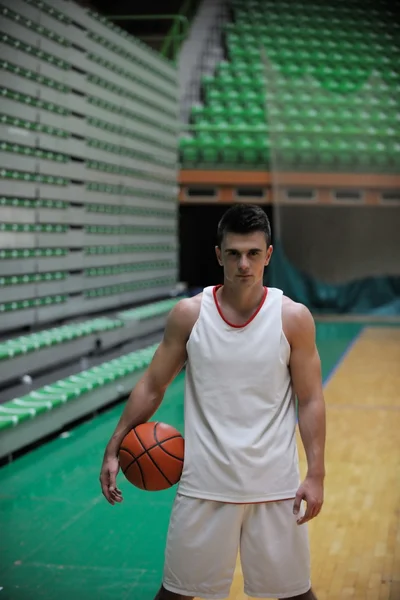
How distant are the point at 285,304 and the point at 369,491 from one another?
8.74ft

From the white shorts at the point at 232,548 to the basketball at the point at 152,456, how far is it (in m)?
0.15

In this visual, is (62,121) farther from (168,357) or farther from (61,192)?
(168,357)

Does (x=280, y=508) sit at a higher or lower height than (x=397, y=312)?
higher

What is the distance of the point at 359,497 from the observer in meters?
4.61

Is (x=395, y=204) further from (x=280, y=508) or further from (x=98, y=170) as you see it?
(x=280, y=508)

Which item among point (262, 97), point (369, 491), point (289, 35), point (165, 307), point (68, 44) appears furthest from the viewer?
point (289, 35)

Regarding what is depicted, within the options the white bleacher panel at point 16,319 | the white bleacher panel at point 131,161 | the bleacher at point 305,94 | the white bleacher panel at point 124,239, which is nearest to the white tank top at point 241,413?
the white bleacher panel at point 16,319

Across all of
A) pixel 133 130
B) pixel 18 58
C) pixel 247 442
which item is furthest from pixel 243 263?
pixel 133 130

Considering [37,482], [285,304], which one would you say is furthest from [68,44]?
[285,304]

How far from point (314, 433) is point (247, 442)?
189 millimetres

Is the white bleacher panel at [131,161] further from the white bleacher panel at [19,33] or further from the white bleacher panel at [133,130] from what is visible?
the white bleacher panel at [19,33]

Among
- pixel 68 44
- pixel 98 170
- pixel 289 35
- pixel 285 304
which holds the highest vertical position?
pixel 289 35

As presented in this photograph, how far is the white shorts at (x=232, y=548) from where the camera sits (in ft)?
7.50

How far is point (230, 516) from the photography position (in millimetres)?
2287
